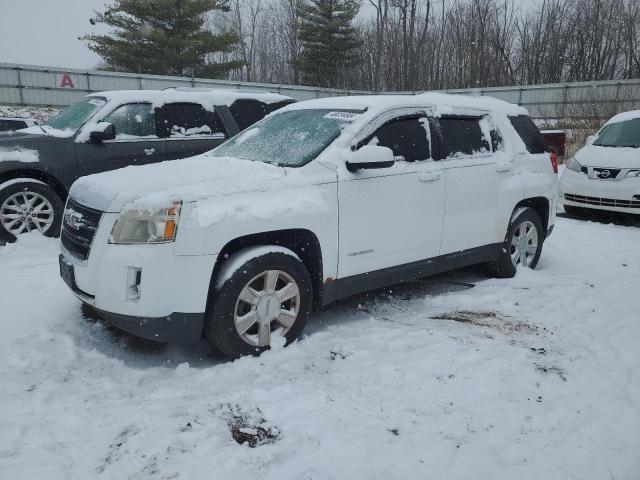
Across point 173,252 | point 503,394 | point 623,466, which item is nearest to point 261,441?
point 173,252

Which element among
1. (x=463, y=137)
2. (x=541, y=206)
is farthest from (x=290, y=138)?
(x=541, y=206)

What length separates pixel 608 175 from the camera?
A: 810cm

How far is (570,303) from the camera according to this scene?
15.0 feet

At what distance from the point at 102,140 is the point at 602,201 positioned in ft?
24.8

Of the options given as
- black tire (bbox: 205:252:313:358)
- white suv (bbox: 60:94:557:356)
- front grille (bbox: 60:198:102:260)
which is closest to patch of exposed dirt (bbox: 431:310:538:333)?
white suv (bbox: 60:94:557:356)

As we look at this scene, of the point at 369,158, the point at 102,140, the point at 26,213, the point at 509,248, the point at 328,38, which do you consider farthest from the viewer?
the point at 328,38

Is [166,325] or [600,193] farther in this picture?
[600,193]

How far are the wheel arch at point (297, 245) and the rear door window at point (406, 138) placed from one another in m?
0.98

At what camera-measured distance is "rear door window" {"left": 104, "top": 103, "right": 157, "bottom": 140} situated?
6629 mm

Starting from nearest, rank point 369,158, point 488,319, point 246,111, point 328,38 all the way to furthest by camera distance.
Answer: point 369,158, point 488,319, point 246,111, point 328,38

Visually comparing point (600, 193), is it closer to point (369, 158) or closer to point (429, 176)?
point (429, 176)

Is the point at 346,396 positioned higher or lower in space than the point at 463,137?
lower

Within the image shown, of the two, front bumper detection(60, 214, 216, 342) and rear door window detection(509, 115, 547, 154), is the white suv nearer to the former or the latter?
front bumper detection(60, 214, 216, 342)

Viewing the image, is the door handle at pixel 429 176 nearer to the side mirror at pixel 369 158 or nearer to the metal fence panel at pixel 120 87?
the side mirror at pixel 369 158
